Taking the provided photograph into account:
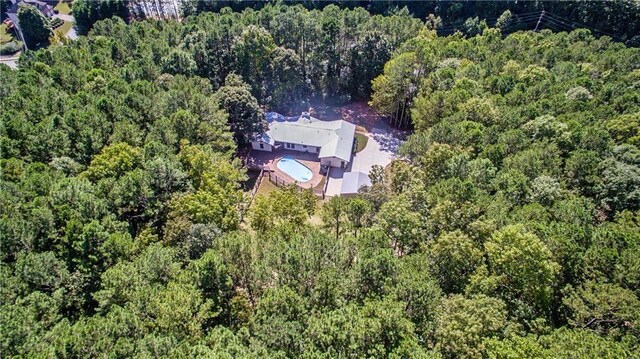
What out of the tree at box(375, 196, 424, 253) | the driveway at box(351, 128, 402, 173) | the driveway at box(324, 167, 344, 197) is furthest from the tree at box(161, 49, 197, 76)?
the tree at box(375, 196, 424, 253)

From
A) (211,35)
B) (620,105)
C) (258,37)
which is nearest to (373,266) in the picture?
(620,105)

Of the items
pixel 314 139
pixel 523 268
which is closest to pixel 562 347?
pixel 523 268

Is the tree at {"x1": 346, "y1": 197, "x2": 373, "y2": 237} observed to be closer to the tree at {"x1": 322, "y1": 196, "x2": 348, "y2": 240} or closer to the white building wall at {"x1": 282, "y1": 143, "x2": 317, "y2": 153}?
the tree at {"x1": 322, "y1": 196, "x2": 348, "y2": 240}

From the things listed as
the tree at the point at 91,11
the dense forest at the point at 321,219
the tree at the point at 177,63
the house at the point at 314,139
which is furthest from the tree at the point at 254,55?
the tree at the point at 91,11

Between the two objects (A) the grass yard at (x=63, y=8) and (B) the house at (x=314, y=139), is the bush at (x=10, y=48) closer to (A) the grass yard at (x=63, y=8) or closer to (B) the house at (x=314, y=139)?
(A) the grass yard at (x=63, y=8)

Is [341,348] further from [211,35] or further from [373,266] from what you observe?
[211,35]
